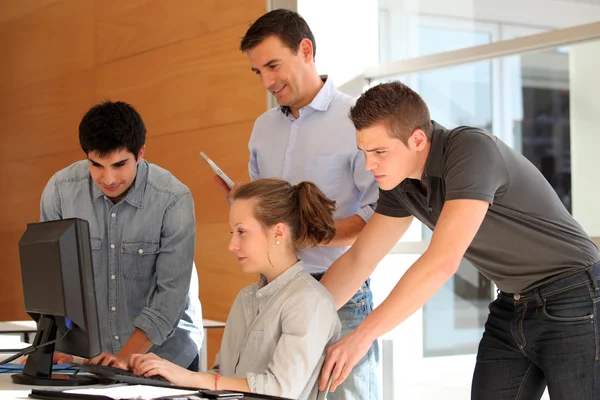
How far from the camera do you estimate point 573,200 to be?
312 cm

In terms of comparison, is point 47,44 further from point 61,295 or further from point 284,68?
point 61,295

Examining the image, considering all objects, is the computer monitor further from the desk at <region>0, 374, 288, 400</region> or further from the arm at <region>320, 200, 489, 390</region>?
the arm at <region>320, 200, 489, 390</region>

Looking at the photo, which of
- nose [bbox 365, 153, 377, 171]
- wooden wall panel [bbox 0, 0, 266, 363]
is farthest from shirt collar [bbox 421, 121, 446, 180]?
wooden wall panel [bbox 0, 0, 266, 363]

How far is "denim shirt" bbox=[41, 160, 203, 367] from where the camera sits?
2.39m

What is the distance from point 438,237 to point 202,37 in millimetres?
2732

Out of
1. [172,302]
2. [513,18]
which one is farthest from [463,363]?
[172,302]

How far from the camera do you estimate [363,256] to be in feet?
6.84

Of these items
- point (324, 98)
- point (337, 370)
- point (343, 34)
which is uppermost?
point (343, 34)

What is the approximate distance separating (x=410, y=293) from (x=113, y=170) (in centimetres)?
102

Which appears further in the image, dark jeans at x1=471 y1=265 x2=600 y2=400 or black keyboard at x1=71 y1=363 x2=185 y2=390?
dark jeans at x1=471 y1=265 x2=600 y2=400

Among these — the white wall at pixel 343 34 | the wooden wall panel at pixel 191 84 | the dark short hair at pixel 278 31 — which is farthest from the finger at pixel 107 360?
the wooden wall panel at pixel 191 84

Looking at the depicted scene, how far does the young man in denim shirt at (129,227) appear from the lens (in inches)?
92.7

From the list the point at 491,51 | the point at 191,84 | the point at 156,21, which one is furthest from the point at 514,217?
the point at 156,21

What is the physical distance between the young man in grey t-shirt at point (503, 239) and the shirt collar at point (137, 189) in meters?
0.81
